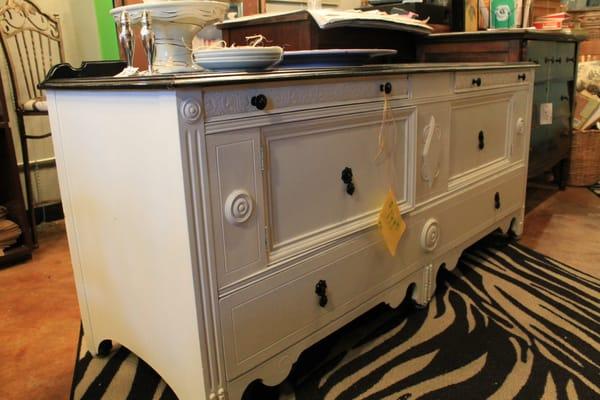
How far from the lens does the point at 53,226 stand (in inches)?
93.2

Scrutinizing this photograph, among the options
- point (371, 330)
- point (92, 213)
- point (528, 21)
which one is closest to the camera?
point (92, 213)

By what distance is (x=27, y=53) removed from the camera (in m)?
2.23

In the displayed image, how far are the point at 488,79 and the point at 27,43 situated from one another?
188 centimetres

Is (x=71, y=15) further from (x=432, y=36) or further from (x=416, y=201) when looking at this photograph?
(x=416, y=201)

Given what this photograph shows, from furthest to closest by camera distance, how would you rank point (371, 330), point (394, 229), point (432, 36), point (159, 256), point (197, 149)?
point (432, 36), point (371, 330), point (394, 229), point (159, 256), point (197, 149)

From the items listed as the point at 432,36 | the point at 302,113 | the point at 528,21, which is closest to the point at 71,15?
the point at 432,36

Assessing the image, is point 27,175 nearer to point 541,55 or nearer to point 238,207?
point 238,207

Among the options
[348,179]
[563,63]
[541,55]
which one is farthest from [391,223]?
[563,63]

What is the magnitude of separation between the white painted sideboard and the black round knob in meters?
0.01

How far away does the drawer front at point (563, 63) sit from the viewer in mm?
2342

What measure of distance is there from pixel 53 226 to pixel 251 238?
175 cm

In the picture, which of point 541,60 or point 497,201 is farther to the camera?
point 541,60

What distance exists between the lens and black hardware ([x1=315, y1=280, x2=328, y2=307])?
112cm

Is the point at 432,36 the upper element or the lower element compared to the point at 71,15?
lower
